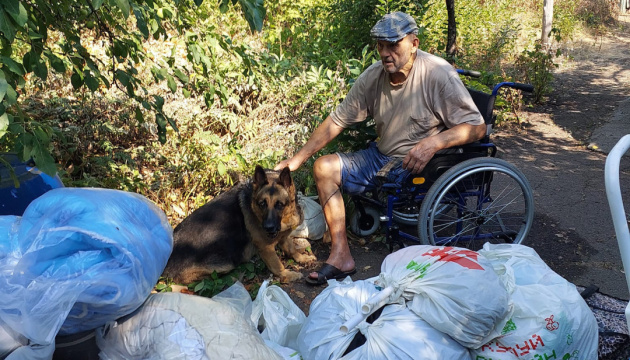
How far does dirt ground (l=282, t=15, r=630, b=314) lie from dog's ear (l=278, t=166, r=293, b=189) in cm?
74

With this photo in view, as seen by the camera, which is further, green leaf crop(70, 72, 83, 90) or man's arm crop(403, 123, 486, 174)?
man's arm crop(403, 123, 486, 174)

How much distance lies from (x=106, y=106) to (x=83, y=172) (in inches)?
39.6

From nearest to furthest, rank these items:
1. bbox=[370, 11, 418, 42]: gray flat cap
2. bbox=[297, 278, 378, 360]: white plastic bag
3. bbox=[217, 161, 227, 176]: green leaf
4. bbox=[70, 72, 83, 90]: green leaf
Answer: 1. bbox=[297, 278, 378, 360]: white plastic bag
2. bbox=[70, 72, 83, 90]: green leaf
3. bbox=[370, 11, 418, 42]: gray flat cap
4. bbox=[217, 161, 227, 176]: green leaf

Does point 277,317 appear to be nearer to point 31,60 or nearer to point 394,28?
point 31,60

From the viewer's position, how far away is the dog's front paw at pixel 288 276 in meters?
3.98

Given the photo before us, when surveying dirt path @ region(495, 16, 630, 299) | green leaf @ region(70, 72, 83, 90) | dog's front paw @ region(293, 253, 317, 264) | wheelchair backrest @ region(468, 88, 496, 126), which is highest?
green leaf @ region(70, 72, 83, 90)

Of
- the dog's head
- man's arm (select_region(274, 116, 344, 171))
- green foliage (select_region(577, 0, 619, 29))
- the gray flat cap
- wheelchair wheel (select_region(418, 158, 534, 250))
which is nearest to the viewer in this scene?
wheelchair wheel (select_region(418, 158, 534, 250))

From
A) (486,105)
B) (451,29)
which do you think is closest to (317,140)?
(486,105)

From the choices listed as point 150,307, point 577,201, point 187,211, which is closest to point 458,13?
point 577,201

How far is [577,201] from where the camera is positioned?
16.4 feet

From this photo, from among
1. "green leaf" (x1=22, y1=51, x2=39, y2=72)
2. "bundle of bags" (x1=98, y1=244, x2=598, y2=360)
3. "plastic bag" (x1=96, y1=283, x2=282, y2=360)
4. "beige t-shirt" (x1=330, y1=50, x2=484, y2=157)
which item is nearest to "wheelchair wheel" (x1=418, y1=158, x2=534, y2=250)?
"beige t-shirt" (x1=330, y1=50, x2=484, y2=157)

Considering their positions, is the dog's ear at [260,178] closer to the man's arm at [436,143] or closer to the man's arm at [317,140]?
the man's arm at [317,140]

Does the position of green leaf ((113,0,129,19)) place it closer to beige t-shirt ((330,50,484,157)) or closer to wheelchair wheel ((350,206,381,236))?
beige t-shirt ((330,50,484,157))

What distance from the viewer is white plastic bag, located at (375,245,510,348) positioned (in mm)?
2391
